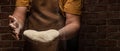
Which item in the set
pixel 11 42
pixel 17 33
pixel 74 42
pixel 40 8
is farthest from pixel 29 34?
pixel 11 42

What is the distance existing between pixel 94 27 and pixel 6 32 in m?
0.68

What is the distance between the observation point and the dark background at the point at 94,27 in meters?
2.23

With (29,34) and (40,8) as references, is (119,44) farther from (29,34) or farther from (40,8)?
(29,34)

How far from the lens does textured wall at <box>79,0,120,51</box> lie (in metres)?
2.23

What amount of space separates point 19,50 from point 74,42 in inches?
27.7

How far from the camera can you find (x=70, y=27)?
1.40 meters

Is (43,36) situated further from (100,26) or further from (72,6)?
(100,26)

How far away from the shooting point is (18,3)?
4.94 feet

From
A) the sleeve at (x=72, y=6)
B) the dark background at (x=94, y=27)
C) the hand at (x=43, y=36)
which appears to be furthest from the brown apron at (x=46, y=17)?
the dark background at (x=94, y=27)

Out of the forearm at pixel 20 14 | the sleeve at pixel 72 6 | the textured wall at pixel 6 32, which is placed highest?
the sleeve at pixel 72 6

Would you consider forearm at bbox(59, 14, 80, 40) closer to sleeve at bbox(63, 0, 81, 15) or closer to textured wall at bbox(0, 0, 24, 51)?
sleeve at bbox(63, 0, 81, 15)

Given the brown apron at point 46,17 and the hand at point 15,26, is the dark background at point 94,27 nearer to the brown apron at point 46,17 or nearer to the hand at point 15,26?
the brown apron at point 46,17

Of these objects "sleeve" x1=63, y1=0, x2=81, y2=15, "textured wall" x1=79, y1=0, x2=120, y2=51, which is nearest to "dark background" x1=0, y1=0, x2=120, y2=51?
"textured wall" x1=79, y1=0, x2=120, y2=51

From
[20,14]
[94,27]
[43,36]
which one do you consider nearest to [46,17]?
[20,14]
